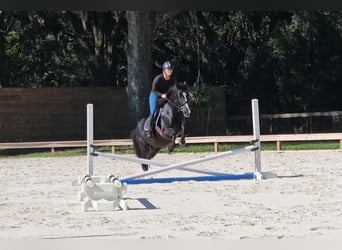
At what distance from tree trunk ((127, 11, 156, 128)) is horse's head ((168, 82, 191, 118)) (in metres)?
12.7

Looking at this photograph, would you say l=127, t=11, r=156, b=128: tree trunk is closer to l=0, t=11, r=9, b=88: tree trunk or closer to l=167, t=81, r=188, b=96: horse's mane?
l=0, t=11, r=9, b=88: tree trunk

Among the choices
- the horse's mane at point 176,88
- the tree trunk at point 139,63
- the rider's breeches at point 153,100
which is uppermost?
the tree trunk at point 139,63

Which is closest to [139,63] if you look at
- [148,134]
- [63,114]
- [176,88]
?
[63,114]

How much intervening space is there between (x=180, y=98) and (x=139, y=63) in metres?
13.4

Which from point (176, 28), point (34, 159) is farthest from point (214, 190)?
point (176, 28)

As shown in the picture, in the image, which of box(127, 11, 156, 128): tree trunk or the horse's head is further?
box(127, 11, 156, 128): tree trunk

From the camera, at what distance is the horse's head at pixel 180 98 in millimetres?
10844

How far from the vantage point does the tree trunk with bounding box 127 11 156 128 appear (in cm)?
2358

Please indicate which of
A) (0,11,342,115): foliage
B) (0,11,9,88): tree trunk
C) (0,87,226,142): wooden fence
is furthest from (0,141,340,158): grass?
(0,11,342,115): foliage

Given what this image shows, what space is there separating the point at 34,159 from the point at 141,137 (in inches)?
310

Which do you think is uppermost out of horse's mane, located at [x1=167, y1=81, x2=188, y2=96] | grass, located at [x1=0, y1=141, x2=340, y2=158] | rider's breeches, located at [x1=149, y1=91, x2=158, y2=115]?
horse's mane, located at [x1=167, y1=81, x2=188, y2=96]

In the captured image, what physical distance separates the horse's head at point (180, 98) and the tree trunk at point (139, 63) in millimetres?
12674

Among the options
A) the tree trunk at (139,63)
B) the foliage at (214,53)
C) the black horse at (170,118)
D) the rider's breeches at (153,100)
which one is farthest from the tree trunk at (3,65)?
the rider's breeches at (153,100)

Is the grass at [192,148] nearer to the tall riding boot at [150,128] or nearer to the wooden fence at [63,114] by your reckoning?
the wooden fence at [63,114]
